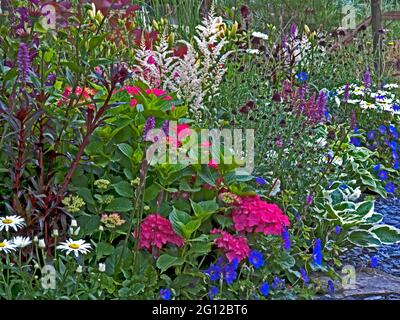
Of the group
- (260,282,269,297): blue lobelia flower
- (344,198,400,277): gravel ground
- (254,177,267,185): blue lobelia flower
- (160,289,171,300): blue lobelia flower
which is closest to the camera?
(160,289,171,300): blue lobelia flower

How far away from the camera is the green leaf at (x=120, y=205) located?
2965 millimetres

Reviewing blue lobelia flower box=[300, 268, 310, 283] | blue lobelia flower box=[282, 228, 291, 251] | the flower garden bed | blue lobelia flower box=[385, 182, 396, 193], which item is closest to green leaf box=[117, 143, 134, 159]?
the flower garden bed

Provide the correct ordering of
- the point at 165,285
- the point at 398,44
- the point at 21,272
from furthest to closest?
the point at 398,44
the point at 165,285
the point at 21,272

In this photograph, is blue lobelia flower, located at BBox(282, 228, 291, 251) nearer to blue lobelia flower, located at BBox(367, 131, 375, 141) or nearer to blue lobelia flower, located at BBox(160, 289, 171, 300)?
blue lobelia flower, located at BBox(160, 289, 171, 300)

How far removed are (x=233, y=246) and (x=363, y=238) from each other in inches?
36.5

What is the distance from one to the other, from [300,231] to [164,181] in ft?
2.70

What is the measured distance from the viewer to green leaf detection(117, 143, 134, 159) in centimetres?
307

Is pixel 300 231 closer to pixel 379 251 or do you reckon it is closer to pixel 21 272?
pixel 379 251

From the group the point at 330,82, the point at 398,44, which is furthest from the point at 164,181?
the point at 398,44

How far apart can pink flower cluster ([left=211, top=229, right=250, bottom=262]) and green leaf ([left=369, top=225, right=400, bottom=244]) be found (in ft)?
3.15

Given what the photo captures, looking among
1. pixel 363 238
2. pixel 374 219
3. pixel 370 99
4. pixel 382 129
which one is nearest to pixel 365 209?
pixel 374 219

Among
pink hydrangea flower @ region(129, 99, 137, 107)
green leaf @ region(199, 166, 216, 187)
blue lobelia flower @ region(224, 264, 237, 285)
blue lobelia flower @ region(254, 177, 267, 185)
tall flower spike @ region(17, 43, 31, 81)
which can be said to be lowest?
blue lobelia flower @ region(224, 264, 237, 285)
